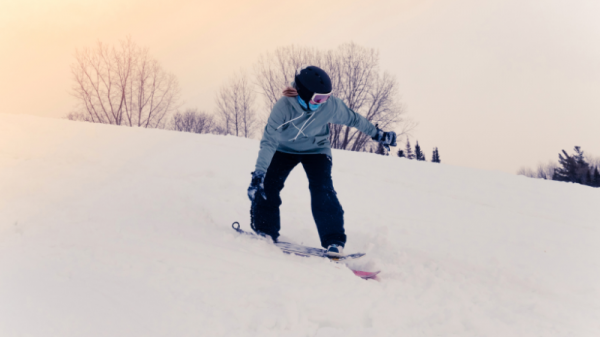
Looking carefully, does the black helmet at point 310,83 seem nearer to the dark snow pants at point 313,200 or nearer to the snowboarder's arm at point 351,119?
the snowboarder's arm at point 351,119

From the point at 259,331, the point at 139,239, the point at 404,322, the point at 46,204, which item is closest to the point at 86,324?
the point at 259,331

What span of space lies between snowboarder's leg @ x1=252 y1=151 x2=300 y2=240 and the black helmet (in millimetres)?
683

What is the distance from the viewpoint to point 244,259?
2.29 meters

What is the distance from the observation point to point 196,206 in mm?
3791

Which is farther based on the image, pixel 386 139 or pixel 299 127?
pixel 386 139

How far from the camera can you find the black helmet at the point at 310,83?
2660 mm

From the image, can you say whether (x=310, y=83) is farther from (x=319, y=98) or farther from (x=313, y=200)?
(x=313, y=200)

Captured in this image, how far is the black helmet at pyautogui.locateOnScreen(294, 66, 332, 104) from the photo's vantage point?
8.73ft

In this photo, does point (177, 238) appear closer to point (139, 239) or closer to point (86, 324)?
point (139, 239)

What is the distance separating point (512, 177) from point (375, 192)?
14.1 ft

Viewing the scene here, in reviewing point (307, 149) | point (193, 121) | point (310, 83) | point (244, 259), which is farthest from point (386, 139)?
point (193, 121)

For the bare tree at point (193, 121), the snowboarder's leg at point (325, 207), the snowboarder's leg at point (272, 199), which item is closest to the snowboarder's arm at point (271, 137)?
the snowboarder's leg at point (272, 199)

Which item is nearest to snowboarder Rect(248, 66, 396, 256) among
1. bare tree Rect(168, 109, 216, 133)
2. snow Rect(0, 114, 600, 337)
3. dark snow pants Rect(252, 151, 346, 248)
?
dark snow pants Rect(252, 151, 346, 248)

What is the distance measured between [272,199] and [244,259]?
2.96 feet
